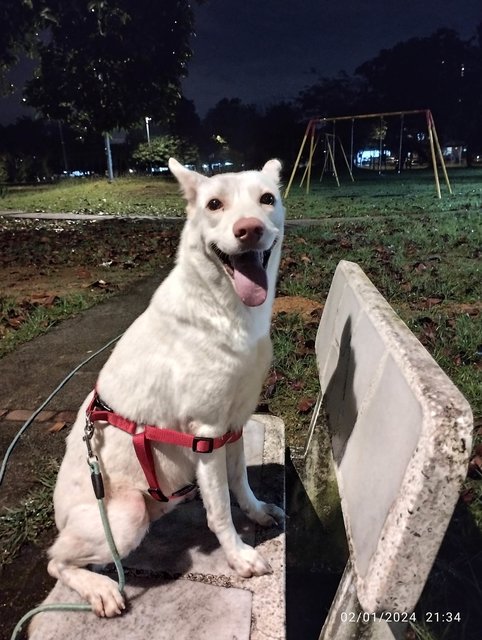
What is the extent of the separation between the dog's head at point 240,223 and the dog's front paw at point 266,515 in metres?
0.98

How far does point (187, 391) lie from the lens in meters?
1.74

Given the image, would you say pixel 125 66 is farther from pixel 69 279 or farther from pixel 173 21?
pixel 69 279

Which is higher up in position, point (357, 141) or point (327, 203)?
point (357, 141)

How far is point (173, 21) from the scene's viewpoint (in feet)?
38.2

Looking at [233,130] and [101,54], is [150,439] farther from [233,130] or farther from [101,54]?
[233,130]

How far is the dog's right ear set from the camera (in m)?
1.97

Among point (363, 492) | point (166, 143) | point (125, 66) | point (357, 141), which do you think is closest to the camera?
point (363, 492)

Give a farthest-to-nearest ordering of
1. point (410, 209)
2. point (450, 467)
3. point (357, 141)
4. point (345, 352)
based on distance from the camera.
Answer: point (357, 141)
point (410, 209)
point (345, 352)
point (450, 467)

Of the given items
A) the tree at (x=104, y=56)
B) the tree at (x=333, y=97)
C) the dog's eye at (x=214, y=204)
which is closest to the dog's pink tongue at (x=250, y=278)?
the dog's eye at (x=214, y=204)

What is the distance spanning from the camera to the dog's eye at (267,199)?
6.27ft

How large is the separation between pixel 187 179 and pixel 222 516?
53.5 inches

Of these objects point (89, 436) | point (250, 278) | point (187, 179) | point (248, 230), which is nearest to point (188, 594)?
point (89, 436)

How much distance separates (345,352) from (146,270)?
541 cm

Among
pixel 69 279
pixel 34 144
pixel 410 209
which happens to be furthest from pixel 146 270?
pixel 34 144
